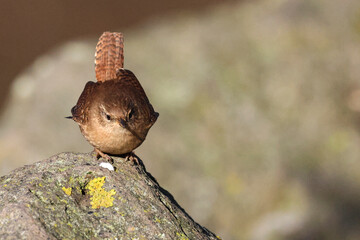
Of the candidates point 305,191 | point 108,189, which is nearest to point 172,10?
point 305,191

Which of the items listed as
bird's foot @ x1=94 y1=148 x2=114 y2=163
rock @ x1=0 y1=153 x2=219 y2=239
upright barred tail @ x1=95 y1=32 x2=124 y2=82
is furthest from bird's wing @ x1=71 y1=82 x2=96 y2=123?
rock @ x1=0 y1=153 x2=219 y2=239

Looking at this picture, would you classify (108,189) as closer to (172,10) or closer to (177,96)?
(177,96)

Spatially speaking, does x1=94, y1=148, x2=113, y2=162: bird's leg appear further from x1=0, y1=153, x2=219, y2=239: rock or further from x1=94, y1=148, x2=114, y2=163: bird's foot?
x1=0, y1=153, x2=219, y2=239: rock

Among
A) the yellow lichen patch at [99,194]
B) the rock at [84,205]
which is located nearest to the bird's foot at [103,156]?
the rock at [84,205]

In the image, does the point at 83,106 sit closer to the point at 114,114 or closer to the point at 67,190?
the point at 114,114

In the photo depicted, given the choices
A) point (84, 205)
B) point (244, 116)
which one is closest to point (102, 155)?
point (84, 205)

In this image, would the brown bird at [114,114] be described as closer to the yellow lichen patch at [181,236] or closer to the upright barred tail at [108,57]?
the upright barred tail at [108,57]
